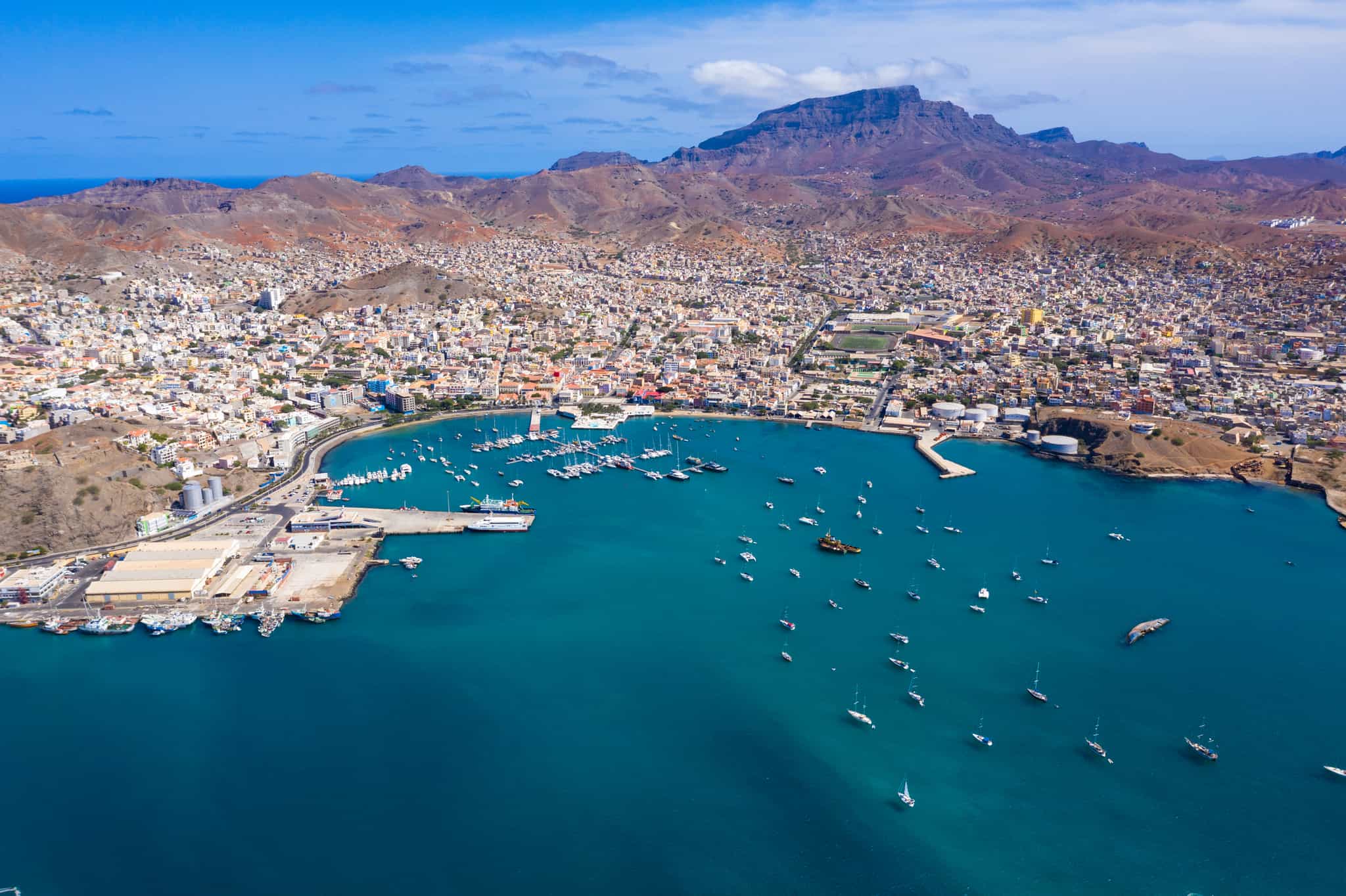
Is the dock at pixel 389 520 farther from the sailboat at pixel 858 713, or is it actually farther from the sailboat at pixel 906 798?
the sailboat at pixel 906 798

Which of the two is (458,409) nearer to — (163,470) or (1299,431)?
(163,470)

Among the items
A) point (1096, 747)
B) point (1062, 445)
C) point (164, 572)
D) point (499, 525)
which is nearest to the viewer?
point (1096, 747)

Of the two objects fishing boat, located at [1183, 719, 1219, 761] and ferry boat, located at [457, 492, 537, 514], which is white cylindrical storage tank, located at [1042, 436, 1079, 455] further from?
ferry boat, located at [457, 492, 537, 514]

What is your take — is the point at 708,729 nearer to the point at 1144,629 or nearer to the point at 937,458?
the point at 1144,629

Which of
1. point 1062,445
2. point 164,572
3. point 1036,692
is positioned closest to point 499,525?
point 164,572

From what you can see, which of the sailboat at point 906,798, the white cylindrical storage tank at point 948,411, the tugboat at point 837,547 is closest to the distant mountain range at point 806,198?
the white cylindrical storage tank at point 948,411

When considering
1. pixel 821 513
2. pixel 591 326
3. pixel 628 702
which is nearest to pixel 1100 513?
pixel 821 513

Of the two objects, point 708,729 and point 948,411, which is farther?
point 948,411
